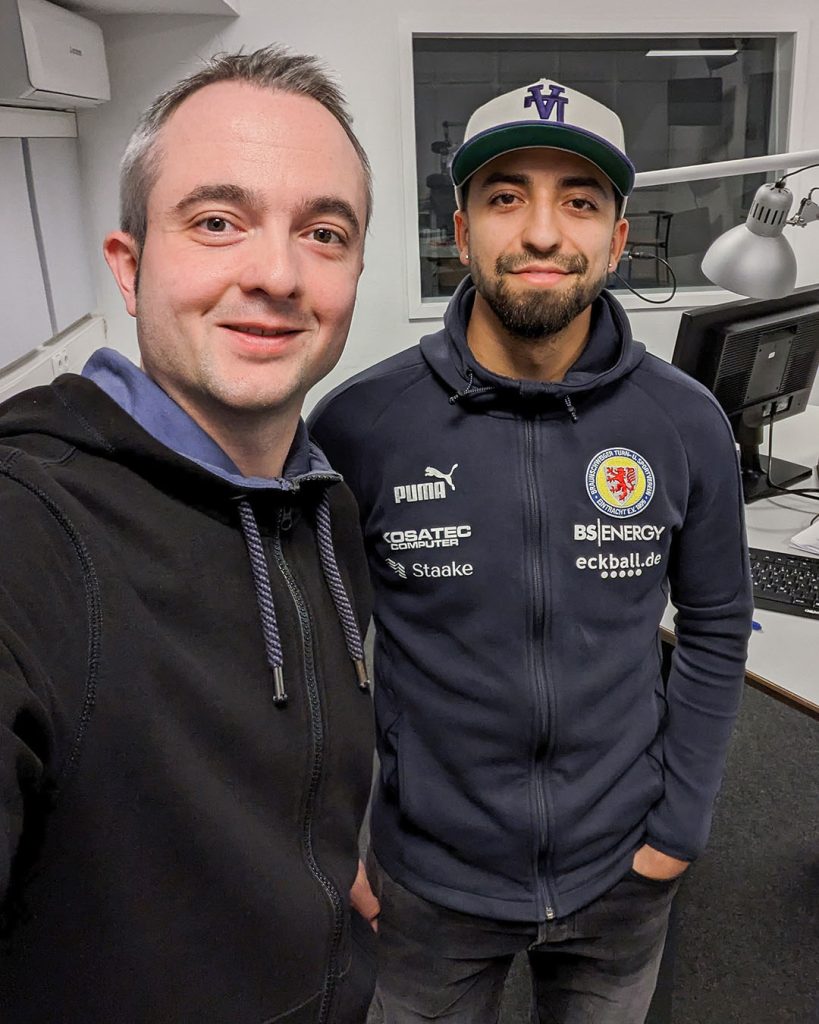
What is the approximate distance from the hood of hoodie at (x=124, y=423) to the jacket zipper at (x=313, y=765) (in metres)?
0.08

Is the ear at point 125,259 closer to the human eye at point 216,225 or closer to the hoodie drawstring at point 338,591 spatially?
the human eye at point 216,225

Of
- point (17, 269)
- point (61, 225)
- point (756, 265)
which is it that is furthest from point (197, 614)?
point (61, 225)

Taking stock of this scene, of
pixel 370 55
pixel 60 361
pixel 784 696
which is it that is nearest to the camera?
pixel 784 696

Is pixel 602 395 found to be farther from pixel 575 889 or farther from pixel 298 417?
pixel 575 889

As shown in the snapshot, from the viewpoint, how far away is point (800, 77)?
3.32 m

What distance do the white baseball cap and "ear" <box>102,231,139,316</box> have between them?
497 millimetres

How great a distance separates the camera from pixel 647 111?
351 centimetres

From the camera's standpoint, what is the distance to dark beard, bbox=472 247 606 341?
1019 millimetres

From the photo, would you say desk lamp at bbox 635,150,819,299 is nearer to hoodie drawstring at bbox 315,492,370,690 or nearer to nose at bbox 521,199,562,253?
nose at bbox 521,199,562,253

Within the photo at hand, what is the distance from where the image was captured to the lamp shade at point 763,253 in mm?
1703

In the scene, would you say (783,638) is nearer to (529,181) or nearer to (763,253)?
(763,253)

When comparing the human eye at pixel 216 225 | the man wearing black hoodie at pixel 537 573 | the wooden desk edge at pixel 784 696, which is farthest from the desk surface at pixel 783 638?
the human eye at pixel 216 225

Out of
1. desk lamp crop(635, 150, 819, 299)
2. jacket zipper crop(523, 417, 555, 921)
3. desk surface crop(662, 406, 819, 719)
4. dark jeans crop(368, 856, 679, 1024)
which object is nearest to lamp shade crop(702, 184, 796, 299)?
desk lamp crop(635, 150, 819, 299)

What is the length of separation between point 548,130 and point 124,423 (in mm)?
690
